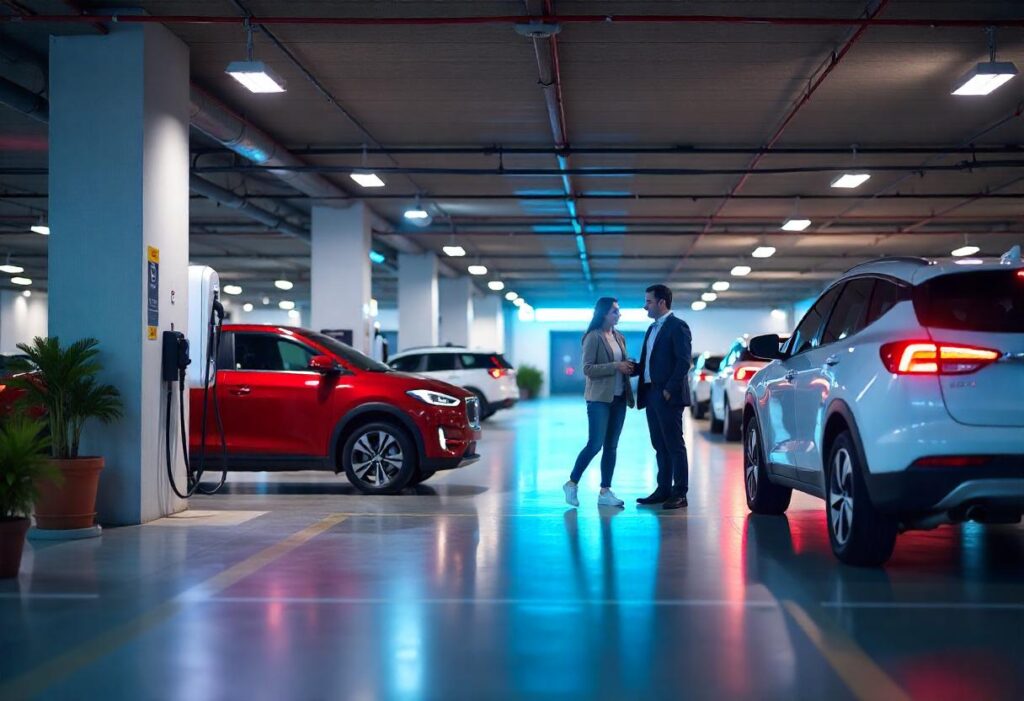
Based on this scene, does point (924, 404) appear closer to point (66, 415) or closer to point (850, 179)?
point (66, 415)

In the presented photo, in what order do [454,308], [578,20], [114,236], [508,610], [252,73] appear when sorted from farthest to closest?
[454,308] < [252,73] < [578,20] < [114,236] < [508,610]

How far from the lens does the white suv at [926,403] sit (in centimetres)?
572

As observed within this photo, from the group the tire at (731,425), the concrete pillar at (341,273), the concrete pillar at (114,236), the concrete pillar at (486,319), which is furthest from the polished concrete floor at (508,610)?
the concrete pillar at (486,319)

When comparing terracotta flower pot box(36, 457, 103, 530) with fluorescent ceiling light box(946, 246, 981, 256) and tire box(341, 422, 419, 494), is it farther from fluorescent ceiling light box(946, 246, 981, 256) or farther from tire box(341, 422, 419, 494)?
fluorescent ceiling light box(946, 246, 981, 256)

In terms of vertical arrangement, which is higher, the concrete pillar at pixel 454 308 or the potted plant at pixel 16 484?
the concrete pillar at pixel 454 308

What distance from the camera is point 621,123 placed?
14.6 m

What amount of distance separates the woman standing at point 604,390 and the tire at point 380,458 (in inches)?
69.7

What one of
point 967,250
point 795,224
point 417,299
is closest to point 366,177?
point 795,224

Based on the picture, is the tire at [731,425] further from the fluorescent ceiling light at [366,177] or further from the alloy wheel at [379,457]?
the alloy wheel at [379,457]

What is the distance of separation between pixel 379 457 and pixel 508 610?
551 centimetres

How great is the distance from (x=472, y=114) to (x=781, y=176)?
22.2 ft

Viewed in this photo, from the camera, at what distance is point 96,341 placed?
28.3ft

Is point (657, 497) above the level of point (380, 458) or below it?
below

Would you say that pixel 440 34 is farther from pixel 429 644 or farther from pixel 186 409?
pixel 429 644
